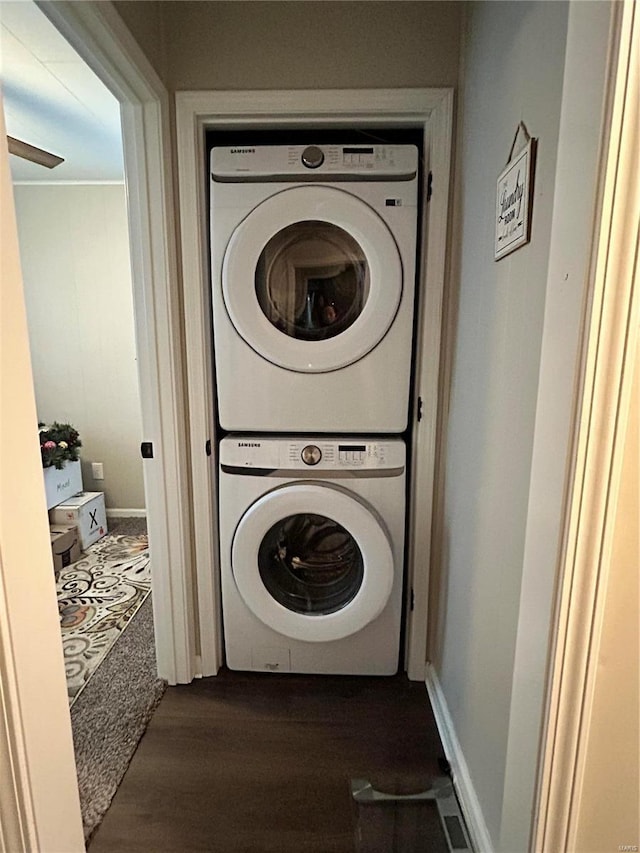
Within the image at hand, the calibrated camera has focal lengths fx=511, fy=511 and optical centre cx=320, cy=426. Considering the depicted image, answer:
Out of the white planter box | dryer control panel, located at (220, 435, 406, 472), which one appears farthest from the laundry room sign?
the white planter box

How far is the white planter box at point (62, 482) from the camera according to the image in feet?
9.39

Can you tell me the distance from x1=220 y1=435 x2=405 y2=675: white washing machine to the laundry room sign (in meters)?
0.80

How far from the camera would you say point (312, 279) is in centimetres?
171

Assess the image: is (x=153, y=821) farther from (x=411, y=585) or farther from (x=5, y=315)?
(x=5, y=315)

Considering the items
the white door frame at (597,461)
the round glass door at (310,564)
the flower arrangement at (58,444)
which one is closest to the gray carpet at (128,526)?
the flower arrangement at (58,444)

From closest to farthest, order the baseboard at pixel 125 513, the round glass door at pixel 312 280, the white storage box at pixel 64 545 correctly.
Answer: the round glass door at pixel 312 280 < the white storage box at pixel 64 545 < the baseboard at pixel 125 513

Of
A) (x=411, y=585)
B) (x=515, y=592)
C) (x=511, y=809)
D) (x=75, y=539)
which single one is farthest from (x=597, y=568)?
(x=75, y=539)

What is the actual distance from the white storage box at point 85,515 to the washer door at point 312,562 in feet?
5.30

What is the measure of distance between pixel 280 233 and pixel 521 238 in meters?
0.88

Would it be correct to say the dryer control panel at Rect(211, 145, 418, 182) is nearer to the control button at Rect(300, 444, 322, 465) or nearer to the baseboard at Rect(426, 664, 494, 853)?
the control button at Rect(300, 444, 322, 465)

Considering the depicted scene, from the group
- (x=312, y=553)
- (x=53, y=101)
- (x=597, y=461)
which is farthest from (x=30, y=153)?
(x=597, y=461)

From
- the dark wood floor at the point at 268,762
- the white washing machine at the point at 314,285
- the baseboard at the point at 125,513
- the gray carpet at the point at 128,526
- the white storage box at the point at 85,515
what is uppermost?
the white washing machine at the point at 314,285

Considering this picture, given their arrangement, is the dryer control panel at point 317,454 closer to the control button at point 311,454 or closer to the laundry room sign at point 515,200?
the control button at point 311,454

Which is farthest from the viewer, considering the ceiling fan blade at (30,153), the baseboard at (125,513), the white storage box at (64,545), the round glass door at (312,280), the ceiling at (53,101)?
the baseboard at (125,513)
